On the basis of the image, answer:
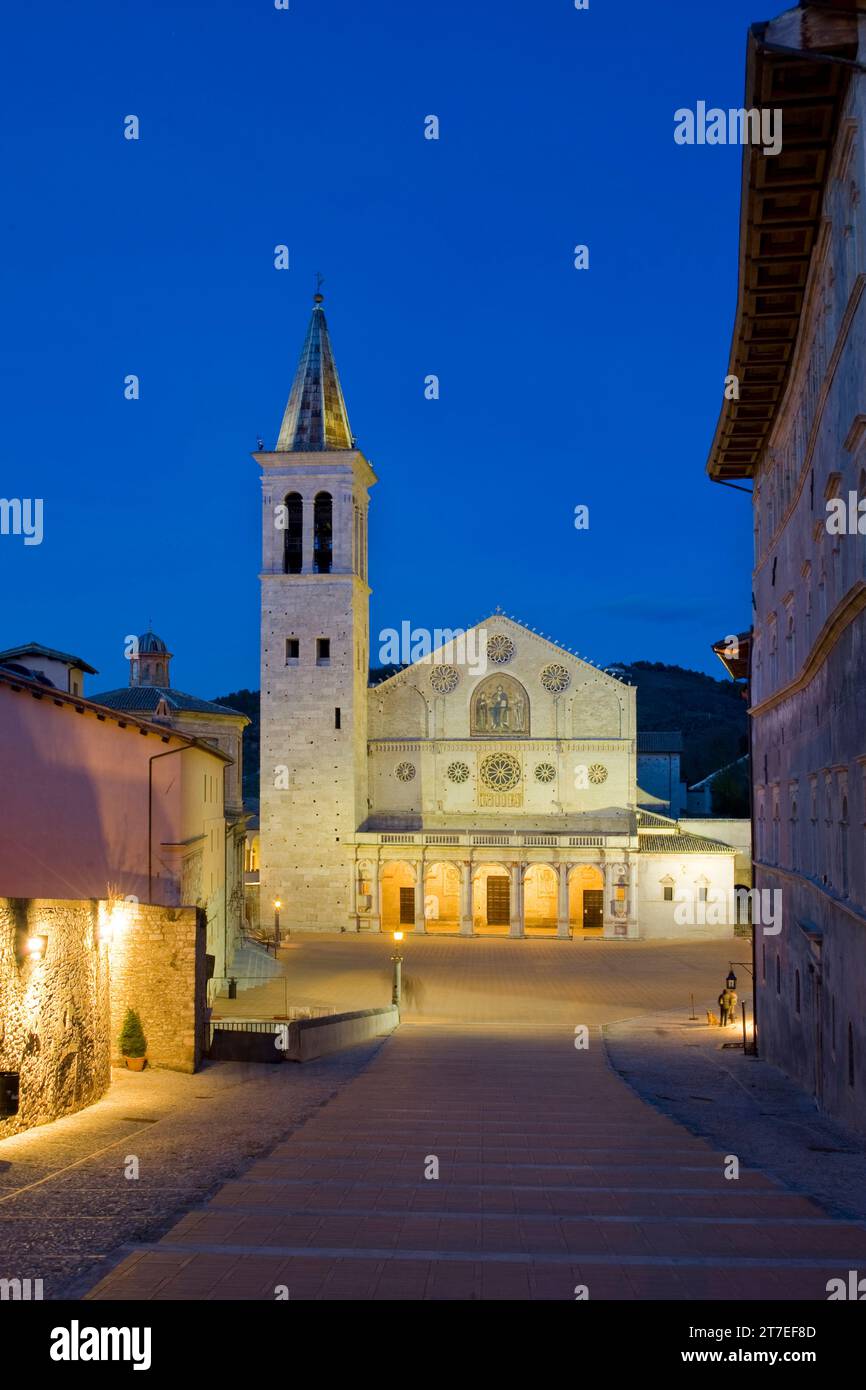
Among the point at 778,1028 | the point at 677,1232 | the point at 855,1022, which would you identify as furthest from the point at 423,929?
the point at 677,1232

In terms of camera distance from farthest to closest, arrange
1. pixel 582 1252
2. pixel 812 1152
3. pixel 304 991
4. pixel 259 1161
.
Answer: pixel 304 991
pixel 812 1152
pixel 259 1161
pixel 582 1252

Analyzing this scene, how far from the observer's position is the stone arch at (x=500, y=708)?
57.2 meters

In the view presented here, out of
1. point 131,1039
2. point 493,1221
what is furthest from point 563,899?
point 493,1221

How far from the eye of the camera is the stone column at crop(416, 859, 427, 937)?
54438 millimetres

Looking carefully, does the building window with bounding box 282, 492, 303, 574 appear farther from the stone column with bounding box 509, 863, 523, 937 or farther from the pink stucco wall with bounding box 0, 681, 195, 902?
the pink stucco wall with bounding box 0, 681, 195, 902

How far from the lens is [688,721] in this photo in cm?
16238

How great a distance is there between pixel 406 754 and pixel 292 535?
1176 centimetres

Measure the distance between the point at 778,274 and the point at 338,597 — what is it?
40.7 meters

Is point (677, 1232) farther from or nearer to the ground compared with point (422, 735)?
nearer to the ground

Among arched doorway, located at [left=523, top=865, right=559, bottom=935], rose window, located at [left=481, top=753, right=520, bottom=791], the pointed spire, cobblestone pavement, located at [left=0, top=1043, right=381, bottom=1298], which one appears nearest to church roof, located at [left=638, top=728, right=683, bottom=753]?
arched doorway, located at [left=523, top=865, right=559, bottom=935]

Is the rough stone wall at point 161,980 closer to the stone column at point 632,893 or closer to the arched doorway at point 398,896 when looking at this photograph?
the stone column at point 632,893

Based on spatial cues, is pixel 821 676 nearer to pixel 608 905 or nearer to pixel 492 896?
pixel 608 905
